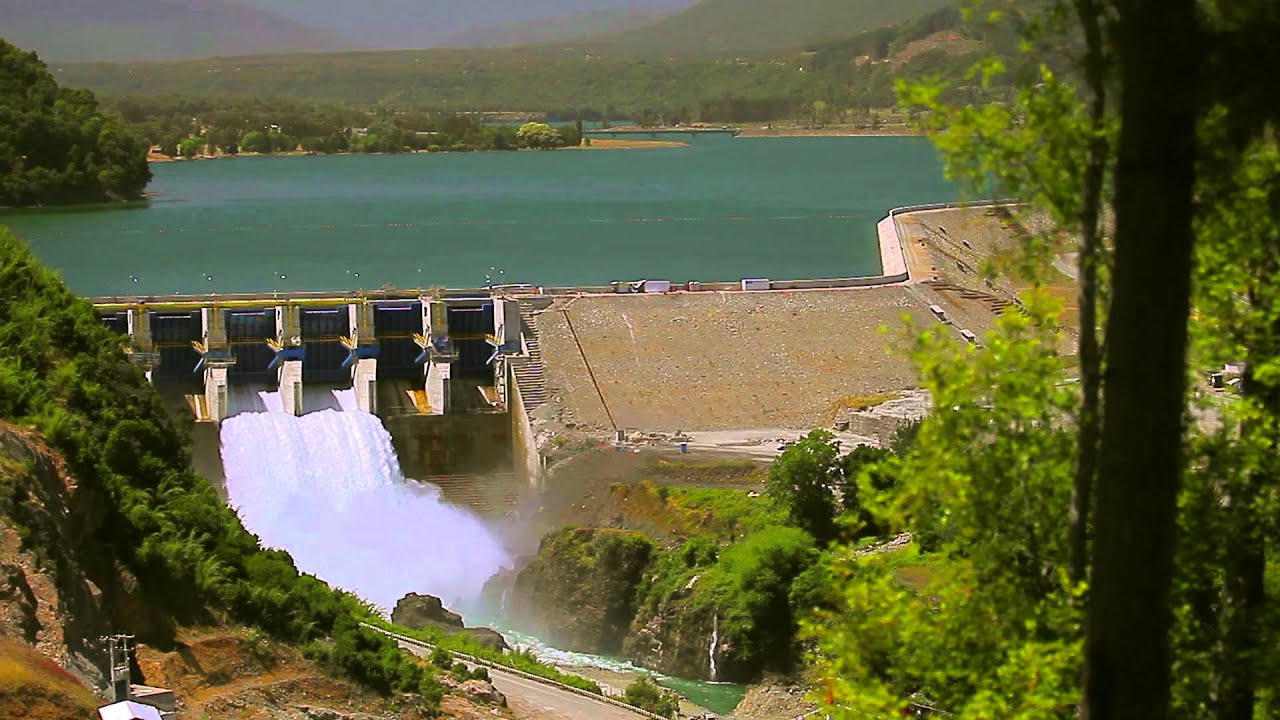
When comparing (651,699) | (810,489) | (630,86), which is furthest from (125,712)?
(630,86)

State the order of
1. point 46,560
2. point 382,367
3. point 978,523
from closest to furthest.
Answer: point 978,523, point 46,560, point 382,367

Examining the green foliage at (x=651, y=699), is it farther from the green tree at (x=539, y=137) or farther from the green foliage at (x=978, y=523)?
the green tree at (x=539, y=137)

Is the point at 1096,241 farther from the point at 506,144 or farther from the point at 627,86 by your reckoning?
the point at 627,86

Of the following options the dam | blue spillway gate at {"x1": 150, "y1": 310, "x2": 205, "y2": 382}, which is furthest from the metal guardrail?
blue spillway gate at {"x1": 150, "y1": 310, "x2": 205, "y2": 382}

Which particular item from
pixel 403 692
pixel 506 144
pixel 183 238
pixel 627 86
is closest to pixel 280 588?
pixel 403 692

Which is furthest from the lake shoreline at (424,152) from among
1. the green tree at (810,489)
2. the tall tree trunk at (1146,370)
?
the tall tree trunk at (1146,370)

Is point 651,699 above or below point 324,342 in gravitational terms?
below

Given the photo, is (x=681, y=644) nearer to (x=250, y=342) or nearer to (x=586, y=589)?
(x=586, y=589)
